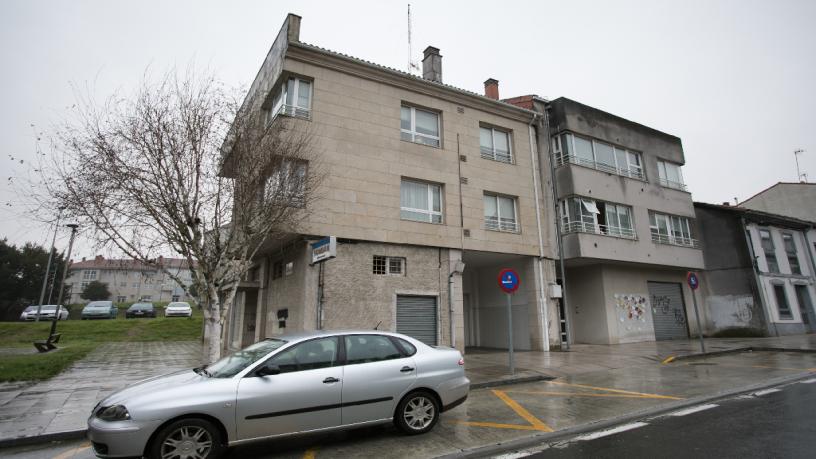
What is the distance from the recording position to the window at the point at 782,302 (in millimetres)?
22078

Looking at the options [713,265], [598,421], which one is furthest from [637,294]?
[598,421]

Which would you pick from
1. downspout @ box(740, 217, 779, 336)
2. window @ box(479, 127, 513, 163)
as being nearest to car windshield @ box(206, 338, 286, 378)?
window @ box(479, 127, 513, 163)

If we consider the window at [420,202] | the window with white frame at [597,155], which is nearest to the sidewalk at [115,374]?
the window at [420,202]

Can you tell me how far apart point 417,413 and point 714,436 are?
3643mm

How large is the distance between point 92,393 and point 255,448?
18.0 feet

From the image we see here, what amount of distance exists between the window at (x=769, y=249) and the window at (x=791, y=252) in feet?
5.16

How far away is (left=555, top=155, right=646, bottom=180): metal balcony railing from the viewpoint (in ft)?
61.4

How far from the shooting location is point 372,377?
547 cm

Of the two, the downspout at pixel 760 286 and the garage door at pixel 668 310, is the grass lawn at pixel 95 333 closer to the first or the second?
the garage door at pixel 668 310

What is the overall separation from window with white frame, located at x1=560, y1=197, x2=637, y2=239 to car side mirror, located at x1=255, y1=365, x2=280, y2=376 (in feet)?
49.9

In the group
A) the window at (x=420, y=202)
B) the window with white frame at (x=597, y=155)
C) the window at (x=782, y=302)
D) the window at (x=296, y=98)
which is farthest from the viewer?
the window at (x=782, y=302)

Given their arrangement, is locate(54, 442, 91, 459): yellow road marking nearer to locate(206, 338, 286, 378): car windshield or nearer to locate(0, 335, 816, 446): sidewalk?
locate(0, 335, 816, 446): sidewalk

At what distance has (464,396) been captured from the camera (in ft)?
20.1

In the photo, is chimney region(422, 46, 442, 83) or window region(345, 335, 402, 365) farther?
chimney region(422, 46, 442, 83)
